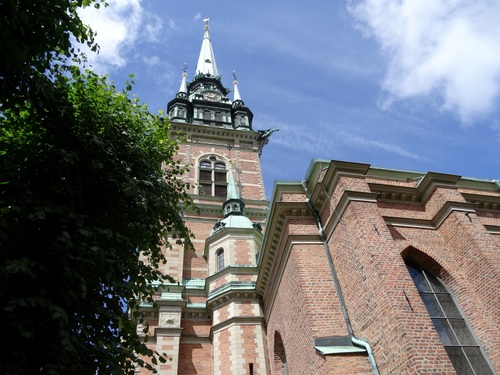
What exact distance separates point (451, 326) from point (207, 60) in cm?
4337

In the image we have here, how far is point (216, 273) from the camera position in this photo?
16.7 m

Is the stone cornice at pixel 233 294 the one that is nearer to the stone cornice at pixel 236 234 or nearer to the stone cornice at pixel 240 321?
the stone cornice at pixel 240 321

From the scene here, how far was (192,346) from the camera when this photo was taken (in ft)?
49.2

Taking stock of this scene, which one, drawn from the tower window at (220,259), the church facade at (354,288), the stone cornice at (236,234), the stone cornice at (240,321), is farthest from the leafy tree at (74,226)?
the stone cornice at (236,234)

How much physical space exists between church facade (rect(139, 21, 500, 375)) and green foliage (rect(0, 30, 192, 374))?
3.13 meters

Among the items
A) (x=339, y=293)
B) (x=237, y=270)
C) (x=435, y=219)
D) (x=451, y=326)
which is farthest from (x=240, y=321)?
(x=435, y=219)

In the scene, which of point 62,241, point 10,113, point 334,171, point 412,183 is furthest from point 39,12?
A: point 412,183

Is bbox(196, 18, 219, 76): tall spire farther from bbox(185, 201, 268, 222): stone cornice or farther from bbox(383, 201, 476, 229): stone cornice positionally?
bbox(383, 201, 476, 229): stone cornice

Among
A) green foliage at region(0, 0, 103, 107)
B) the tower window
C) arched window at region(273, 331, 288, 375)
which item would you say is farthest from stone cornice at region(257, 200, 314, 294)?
green foliage at region(0, 0, 103, 107)

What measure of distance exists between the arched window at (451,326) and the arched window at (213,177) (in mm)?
17790

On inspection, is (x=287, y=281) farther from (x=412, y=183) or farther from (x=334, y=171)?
(x=412, y=183)

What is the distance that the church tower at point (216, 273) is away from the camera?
14.1m

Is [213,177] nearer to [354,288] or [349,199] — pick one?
[349,199]

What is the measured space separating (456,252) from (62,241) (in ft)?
29.8
